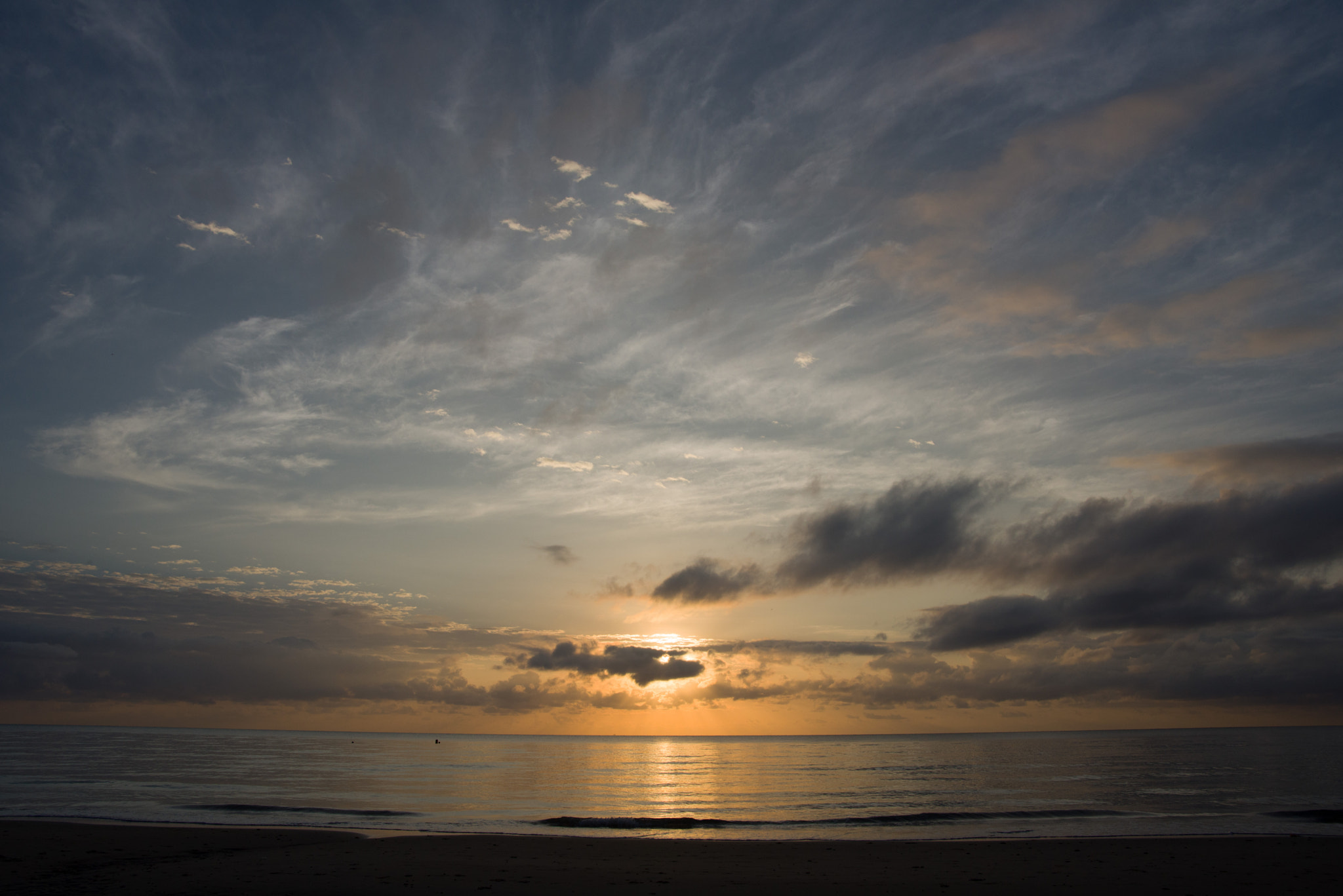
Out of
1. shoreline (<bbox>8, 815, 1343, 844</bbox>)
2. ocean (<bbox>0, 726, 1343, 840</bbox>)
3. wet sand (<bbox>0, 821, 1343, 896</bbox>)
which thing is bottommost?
ocean (<bbox>0, 726, 1343, 840</bbox>)

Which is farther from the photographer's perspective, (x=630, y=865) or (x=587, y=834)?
(x=587, y=834)

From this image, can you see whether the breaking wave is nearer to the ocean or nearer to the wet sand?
the ocean

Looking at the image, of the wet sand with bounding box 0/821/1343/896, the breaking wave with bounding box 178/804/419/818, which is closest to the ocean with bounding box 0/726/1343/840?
the breaking wave with bounding box 178/804/419/818

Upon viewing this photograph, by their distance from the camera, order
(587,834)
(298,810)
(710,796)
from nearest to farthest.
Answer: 1. (587,834)
2. (298,810)
3. (710,796)

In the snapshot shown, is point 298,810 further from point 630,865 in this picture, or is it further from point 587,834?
point 630,865

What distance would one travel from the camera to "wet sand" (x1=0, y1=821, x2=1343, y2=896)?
24719 mm

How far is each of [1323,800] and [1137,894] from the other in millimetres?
51851

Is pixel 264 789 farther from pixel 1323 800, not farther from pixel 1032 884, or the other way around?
pixel 1323 800

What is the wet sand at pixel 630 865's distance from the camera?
24.7 m

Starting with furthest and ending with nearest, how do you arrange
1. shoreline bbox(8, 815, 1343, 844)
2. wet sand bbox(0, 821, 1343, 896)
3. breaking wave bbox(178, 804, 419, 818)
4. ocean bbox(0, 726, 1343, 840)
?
1. breaking wave bbox(178, 804, 419, 818)
2. ocean bbox(0, 726, 1343, 840)
3. shoreline bbox(8, 815, 1343, 844)
4. wet sand bbox(0, 821, 1343, 896)

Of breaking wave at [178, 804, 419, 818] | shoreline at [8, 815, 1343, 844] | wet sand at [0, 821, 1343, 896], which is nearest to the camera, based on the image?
wet sand at [0, 821, 1343, 896]

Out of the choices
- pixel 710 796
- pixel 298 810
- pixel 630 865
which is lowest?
pixel 710 796

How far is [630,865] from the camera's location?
2945 centimetres

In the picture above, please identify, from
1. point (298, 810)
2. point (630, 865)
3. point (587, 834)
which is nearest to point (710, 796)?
point (587, 834)
